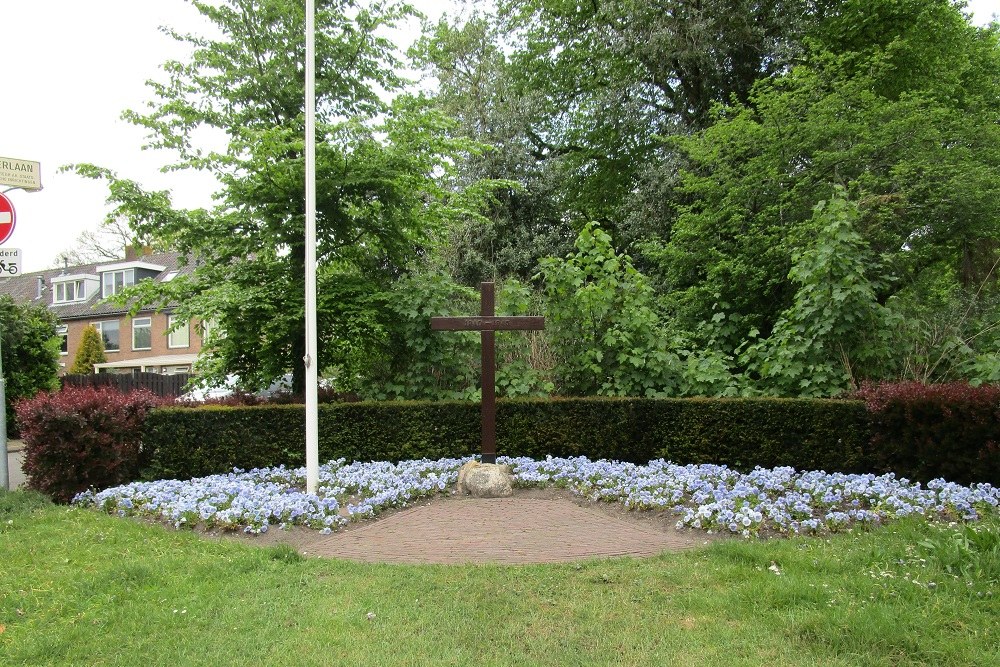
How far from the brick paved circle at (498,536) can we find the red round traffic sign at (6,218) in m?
4.89

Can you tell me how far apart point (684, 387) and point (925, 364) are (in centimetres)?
293

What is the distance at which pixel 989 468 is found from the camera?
645 centimetres

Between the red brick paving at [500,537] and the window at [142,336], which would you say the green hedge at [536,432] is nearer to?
the red brick paving at [500,537]

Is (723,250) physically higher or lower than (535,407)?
higher

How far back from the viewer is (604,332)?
9531 millimetres

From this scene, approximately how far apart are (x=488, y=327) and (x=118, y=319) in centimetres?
3347

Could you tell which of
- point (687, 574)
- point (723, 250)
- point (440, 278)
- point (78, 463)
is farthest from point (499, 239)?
point (687, 574)

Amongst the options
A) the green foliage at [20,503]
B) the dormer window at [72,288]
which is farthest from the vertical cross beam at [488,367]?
the dormer window at [72,288]

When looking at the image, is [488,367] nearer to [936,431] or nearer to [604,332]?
[604,332]

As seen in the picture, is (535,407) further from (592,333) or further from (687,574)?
(687,574)

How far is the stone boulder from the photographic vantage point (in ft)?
23.7

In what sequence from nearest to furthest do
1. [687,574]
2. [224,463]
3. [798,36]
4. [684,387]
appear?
[687,574] < [224,463] < [684,387] < [798,36]

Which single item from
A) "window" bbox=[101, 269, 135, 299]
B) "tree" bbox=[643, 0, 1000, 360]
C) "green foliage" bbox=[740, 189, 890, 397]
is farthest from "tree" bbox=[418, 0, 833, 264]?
"window" bbox=[101, 269, 135, 299]

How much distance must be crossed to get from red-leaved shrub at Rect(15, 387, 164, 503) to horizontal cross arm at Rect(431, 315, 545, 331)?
12.4ft
